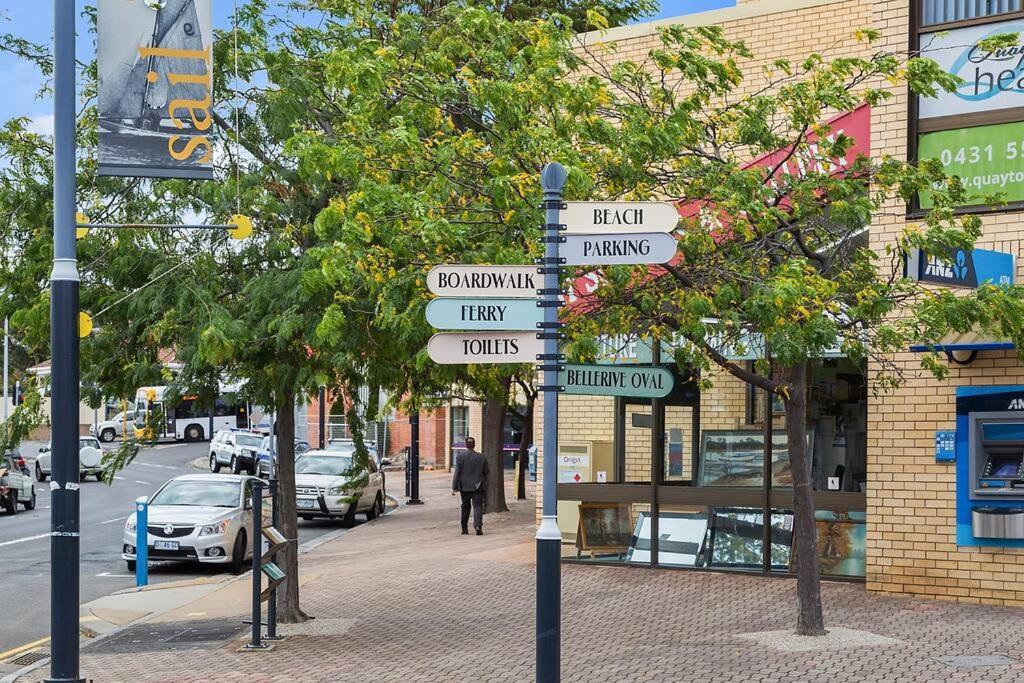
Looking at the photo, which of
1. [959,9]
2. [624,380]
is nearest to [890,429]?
[959,9]

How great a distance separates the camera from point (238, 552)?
19.9m

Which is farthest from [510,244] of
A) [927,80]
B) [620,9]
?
[620,9]

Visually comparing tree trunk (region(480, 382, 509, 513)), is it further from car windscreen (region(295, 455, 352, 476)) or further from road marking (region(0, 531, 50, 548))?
road marking (region(0, 531, 50, 548))

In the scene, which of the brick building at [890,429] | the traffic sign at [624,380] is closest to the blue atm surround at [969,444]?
the brick building at [890,429]

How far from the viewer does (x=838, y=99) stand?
10789mm

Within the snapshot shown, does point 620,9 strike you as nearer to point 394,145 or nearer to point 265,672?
point 394,145

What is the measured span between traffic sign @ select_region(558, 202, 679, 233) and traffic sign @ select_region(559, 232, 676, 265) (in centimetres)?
5

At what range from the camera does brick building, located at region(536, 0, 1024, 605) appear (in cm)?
1294

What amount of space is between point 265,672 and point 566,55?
5.78 meters

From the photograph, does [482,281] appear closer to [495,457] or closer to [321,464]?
[495,457]

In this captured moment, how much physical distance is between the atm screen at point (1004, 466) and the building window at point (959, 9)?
177 inches

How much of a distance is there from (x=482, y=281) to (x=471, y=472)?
53.1 feet

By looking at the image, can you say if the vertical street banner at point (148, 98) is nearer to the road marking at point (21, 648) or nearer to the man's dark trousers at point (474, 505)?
the road marking at point (21, 648)

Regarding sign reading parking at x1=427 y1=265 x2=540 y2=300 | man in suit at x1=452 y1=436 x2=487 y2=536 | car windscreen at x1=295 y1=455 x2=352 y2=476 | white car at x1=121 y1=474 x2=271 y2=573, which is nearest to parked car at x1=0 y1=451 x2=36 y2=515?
car windscreen at x1=295 y1=455 x2=352 y2=476
